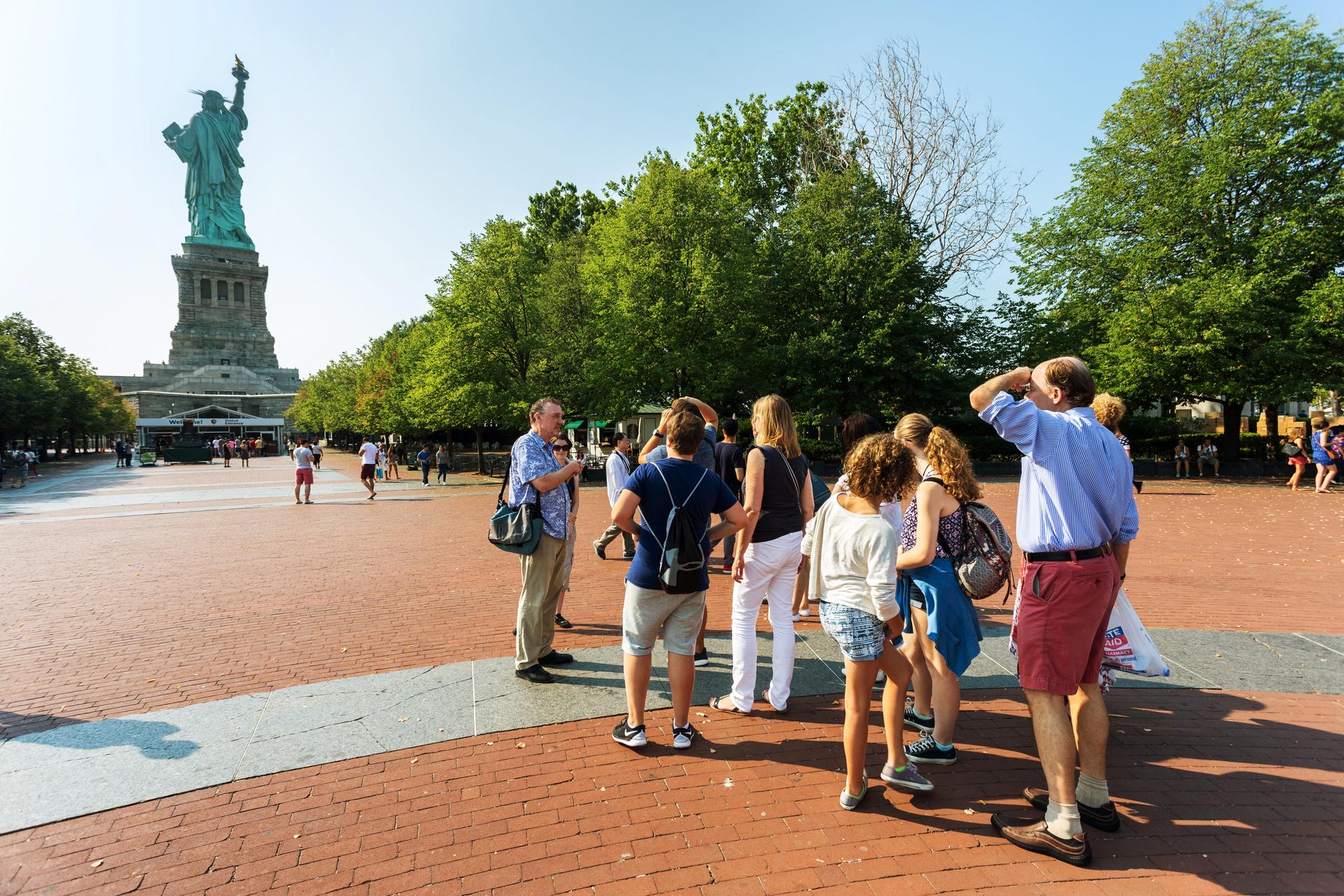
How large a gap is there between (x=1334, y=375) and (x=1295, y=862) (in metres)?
27.3

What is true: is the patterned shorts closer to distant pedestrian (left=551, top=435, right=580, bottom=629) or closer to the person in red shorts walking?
the person in red shorts walking

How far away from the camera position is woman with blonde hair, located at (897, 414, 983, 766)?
3459mm

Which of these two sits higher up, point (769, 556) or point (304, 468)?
point (304, 468)

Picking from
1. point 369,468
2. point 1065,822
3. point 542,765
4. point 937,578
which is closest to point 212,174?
point 369,468

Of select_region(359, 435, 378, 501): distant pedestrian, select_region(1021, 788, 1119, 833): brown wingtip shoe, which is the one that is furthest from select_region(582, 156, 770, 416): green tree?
select_region(1021, 788, 1119, 833): brown wingtip shoe

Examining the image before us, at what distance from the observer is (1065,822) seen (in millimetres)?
2984

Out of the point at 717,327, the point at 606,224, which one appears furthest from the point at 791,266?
the point at 606,224

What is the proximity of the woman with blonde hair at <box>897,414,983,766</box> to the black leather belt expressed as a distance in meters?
0.51

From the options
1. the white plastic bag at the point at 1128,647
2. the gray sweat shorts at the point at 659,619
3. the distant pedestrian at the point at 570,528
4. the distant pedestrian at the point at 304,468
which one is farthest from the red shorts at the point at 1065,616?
the distant pedestrian at the point at 304,468

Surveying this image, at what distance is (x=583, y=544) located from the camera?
11.8 m

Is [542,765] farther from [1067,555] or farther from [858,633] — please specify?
[1067,555]

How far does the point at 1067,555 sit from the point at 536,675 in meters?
3.67

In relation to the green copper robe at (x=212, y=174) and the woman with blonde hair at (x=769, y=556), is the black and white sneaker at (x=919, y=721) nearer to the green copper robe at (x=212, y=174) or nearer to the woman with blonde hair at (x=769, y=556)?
the woman with blonde hair at (x=769, y=556)

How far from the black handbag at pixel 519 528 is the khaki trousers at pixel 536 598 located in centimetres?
9
